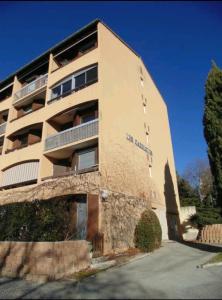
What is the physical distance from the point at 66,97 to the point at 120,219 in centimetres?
1076

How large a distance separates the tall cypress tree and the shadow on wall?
38.1 feet

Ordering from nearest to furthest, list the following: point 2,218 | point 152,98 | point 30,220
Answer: point 30,220 < point 2,218 < point 152,98

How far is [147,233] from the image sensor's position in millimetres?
15883

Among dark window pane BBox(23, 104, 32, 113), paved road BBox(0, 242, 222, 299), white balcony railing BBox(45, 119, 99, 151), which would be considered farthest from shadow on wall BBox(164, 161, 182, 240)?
dark window pane BBox(23, 104, 32, 113)

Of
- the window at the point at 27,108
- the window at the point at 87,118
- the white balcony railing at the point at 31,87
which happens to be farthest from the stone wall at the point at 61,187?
the white balcony railing at the point at 31,87

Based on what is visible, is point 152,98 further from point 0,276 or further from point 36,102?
point 0,276

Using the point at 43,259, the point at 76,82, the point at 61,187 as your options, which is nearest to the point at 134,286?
the point at 43,259

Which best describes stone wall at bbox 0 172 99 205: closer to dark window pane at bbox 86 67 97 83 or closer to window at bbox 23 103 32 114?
dark window pane at bbox 86 67 97 83

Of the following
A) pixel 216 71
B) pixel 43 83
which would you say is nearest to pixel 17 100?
pixel 43 83

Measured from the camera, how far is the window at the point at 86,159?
58.0 ft

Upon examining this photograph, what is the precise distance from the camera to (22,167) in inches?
850

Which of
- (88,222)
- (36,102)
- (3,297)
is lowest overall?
(3,297)

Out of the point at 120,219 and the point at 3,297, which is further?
the point at 120,219

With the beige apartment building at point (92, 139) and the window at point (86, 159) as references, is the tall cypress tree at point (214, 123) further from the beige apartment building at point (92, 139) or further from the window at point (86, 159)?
the window at point (86, 159)
